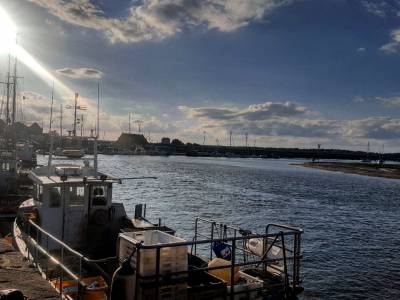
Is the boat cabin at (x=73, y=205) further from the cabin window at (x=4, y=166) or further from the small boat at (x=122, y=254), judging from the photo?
the cabin window at (x=4, y=166)

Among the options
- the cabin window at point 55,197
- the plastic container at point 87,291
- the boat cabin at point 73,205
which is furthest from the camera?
the cabin window at point 55,197

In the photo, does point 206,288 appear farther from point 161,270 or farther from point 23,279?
point 23,279

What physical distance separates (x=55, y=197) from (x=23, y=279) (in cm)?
538

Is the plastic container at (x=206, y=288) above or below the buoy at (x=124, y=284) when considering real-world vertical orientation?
below

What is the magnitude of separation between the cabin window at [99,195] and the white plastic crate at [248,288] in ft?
25.7

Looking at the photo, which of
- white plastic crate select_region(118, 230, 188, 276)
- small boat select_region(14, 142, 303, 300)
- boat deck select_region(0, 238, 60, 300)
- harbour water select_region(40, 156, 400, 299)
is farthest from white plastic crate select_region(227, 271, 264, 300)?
harbour water select_region(40, 156, 400, 299)

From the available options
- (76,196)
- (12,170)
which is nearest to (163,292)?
(76,196)

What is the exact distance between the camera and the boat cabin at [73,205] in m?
16.5

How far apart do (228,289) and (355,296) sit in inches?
594

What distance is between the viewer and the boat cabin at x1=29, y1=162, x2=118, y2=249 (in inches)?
649

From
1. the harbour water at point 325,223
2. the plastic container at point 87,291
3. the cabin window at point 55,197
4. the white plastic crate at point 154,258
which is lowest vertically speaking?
the harbour water at point 325,223

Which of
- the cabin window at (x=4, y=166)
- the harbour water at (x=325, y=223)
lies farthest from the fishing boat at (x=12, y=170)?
the harbour water at (x=325, y=223)

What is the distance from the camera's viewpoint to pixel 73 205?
1684cm

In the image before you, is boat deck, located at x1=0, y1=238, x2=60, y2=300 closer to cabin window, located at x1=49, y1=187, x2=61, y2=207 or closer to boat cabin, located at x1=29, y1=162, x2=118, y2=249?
boat cabin, located at x1=29, y1=162, x2=118, y2=249
